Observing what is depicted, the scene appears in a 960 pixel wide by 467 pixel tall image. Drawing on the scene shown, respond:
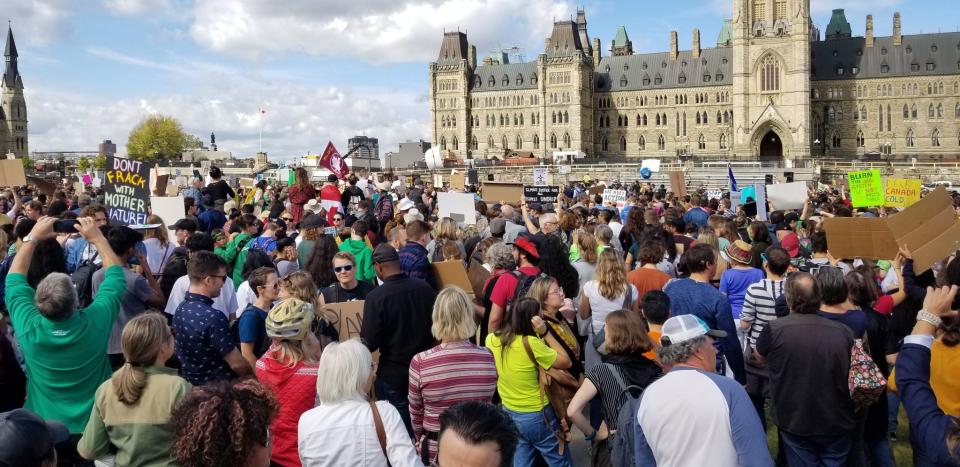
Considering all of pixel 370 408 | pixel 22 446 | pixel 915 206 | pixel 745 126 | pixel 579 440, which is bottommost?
pixel 579 440

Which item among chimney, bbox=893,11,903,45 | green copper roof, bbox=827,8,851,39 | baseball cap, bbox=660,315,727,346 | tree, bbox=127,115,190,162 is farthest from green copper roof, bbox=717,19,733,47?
baseball cap, bbox=660,315,727,346

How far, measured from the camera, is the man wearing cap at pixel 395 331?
5.82 metres

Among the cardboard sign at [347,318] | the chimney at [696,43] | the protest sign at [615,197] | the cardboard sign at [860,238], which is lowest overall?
the cardboard sign at [347,318]

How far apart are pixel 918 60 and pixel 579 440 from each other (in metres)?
86.4

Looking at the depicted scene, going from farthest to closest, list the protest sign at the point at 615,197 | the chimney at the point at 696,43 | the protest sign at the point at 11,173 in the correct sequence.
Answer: the chimney at the point at 696,43 < the protest sign at the point at 615,197 < the protest sign at the point at 11,173

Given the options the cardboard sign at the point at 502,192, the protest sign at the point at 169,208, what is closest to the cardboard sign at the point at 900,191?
the cardboard sign at the point at 502,192

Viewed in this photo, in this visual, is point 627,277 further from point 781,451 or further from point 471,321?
point 471,321

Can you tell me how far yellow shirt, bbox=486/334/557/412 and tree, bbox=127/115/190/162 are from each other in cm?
11477

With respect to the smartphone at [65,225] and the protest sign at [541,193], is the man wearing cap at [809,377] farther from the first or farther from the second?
the protest sign at [541,193]

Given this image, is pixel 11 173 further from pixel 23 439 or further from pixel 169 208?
pixel 23 439

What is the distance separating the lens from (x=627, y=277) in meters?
7.36

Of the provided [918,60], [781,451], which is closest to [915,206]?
[781,451]

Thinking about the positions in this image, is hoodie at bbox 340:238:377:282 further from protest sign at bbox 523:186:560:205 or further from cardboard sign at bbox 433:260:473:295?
protest sign at bbox 523:186:560:205

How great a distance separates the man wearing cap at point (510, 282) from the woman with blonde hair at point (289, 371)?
222 cm
